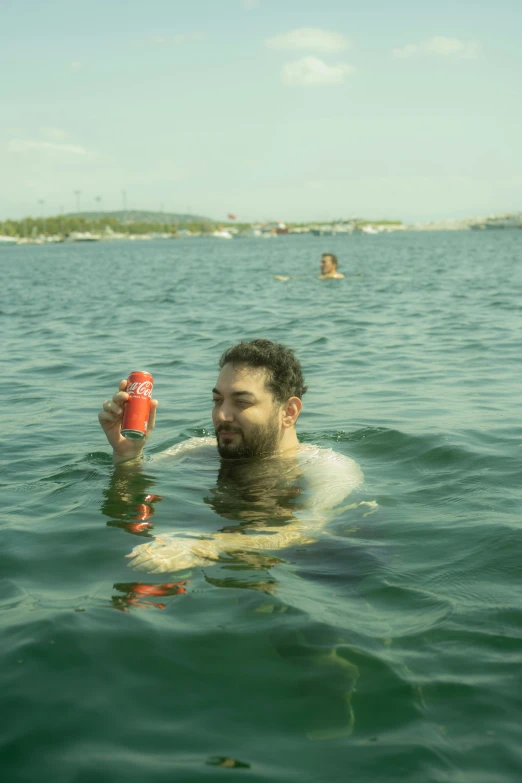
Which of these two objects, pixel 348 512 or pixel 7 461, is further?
pixel 7 461

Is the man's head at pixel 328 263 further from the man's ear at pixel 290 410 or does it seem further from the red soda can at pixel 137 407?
the red soda can at pixel 137 407

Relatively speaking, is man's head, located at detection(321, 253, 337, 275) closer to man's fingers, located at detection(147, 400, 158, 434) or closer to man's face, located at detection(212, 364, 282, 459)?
man's face, located at detection(212, 364, 282, 459)

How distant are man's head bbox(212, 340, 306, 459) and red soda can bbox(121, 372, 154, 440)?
17.8 inches

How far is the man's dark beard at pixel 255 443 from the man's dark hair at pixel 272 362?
205mm

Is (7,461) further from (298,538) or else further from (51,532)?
(298,538)

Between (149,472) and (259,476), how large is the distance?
3.40 ft

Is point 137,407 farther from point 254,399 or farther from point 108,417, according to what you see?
point 254,399

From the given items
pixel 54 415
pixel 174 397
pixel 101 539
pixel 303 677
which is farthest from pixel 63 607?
pixel 174 397

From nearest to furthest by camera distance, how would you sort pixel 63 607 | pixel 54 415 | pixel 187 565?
pixel 63 607 < pixel 187 565 < pixel 54 415

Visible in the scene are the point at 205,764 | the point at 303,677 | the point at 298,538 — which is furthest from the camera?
the point at 298,538

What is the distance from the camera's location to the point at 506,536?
4.71 m

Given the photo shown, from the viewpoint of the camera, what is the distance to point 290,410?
220 inches

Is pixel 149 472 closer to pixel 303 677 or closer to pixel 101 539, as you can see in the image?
pixel 101 539

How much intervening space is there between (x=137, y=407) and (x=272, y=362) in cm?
97
